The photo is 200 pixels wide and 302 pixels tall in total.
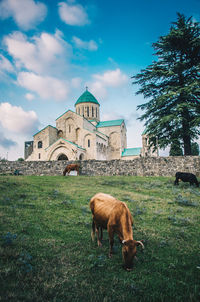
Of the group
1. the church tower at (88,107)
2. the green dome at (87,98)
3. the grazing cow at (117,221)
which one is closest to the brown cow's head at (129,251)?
the grazing cow at (117,221)

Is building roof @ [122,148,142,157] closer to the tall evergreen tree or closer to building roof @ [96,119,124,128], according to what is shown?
building roof @ [96,119,124,128]

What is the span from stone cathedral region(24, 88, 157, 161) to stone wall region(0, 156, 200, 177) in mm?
6975

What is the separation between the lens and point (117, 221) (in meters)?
4.15

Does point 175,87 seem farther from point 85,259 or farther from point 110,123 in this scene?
point 110,123

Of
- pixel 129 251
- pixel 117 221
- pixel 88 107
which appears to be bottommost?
pixel 129 251

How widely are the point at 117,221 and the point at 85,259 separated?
1.05 metres

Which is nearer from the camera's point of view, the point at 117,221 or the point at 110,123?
the point at 117,221

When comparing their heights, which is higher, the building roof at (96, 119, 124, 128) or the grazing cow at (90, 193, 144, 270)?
the building roof at (96, 119, 124, 128)

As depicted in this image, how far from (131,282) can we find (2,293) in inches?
80.5

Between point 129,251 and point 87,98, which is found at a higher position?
point 87,98

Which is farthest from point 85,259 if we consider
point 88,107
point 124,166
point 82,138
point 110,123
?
point 88,107

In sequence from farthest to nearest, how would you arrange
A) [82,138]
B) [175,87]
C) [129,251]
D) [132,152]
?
[132,152] < [82,138] < [175,87] < [129,251]

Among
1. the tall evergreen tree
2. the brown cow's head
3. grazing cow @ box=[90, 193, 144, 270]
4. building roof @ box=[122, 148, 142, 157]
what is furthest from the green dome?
the brown cow's head

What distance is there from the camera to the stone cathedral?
33.6m
